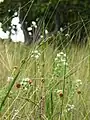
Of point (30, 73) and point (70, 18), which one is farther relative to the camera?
point (70, 18)

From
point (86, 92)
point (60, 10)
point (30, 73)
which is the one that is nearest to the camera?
point (86, 92)

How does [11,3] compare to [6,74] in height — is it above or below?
above

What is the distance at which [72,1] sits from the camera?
29.0ft

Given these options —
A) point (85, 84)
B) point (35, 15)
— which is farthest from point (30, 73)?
point (35, 15)

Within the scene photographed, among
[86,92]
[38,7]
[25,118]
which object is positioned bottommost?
[25,118]

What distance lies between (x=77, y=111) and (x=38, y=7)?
6901 millimetres

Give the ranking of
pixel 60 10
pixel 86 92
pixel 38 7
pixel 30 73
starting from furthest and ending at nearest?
pixel 60 10, pixel 38 7, pixel 30 73, pixel 86 92

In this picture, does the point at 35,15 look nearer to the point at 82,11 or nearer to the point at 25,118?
the point at 82,11

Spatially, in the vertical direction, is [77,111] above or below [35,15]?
below

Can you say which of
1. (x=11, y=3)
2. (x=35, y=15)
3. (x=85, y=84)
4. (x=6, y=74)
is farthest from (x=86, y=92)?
(x=35, y=15)

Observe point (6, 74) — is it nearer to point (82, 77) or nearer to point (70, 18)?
point (82, 77)

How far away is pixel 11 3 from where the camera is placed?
9.33m

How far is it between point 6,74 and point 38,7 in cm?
594

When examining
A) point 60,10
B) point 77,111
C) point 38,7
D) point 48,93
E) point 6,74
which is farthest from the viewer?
point 60,10
